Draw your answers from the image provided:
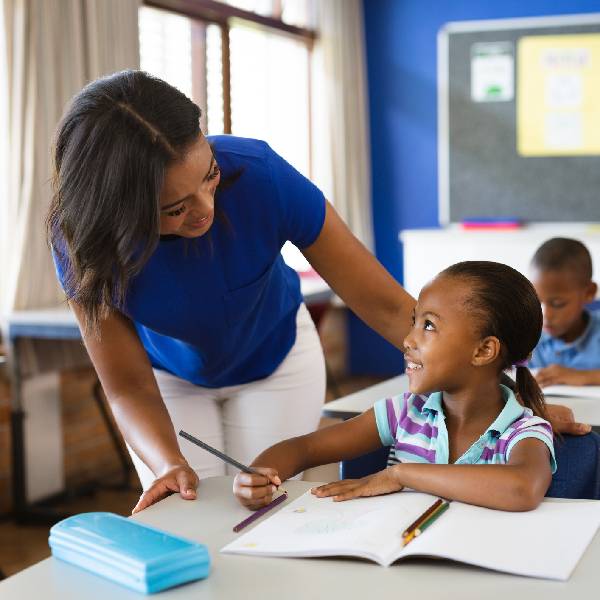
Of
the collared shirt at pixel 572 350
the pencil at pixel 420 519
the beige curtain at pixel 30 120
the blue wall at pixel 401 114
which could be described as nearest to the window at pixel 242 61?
the blue wall at pixel 401 114

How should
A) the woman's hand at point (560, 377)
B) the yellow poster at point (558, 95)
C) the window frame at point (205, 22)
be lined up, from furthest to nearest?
the yellow poster at point (558, 95) → the window frame at point (205, 22) → the woman's hand at point (560, 377)

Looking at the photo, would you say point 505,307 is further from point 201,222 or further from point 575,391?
point 575,391

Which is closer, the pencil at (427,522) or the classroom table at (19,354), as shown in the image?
the pencil at (427,522)

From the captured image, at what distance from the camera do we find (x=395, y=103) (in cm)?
604

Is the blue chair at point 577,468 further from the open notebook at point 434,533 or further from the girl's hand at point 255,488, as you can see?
the girl's hand at point 255,488

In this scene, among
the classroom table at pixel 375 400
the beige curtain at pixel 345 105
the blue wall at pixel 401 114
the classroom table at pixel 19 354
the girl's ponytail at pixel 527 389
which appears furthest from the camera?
the blue wall at pixel 401 114

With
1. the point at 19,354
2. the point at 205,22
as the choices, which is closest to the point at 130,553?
the point at 19,354

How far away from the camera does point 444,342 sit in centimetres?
146

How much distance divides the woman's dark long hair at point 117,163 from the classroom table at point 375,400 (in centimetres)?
79

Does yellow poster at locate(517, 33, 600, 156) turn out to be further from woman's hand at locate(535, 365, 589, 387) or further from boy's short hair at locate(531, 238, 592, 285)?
woman's hand at locate(535, 365, 589, 387)

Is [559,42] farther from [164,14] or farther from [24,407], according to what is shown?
[24,407]

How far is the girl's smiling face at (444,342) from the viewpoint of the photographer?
146 centimetres

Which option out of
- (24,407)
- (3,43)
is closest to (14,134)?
(3,43)

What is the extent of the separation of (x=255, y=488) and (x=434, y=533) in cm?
26
